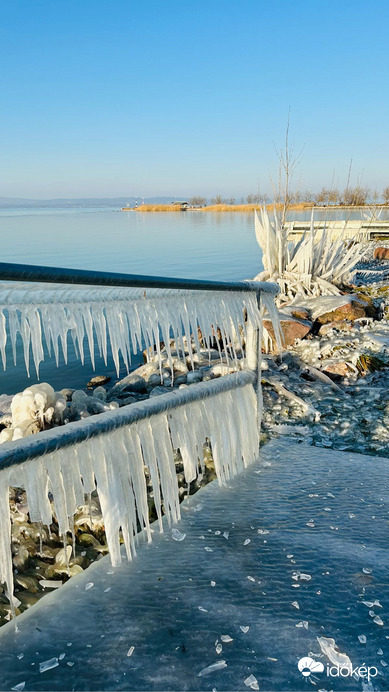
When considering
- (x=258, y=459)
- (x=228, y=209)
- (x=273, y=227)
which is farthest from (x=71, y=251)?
(x=228, y=209)

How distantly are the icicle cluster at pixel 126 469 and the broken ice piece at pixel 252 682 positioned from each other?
65 cm

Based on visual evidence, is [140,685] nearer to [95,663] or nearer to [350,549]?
[95,663]

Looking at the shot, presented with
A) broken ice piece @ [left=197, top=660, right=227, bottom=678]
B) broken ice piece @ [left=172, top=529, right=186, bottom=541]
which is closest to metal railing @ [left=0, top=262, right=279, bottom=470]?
broken ice piece @ [left=172, top=529, right=186, bottom=541]

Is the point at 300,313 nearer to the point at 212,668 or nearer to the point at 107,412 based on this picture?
the point at 107,412

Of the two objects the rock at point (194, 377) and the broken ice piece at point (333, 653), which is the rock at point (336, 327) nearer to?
the rock at point (194, 377)

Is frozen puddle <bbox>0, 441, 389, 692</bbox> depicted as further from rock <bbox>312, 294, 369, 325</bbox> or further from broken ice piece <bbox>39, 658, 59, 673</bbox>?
rock <bbox>312, 294, 369, 325</bbox>

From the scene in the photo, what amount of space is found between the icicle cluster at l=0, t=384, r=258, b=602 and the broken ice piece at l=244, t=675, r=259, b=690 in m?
0.65

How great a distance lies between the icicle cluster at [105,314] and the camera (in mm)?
1459

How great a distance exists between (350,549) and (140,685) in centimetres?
95

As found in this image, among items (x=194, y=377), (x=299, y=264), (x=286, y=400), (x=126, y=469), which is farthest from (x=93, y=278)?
(x=299, y=264)

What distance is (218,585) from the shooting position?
167 centimetres

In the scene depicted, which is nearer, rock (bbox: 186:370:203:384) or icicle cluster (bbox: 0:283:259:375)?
icicle cluster (bbox: 0:283:259:375)

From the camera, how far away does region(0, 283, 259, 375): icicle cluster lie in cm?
146

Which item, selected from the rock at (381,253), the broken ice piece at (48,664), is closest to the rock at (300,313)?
the broken ice piece at (48,664)
